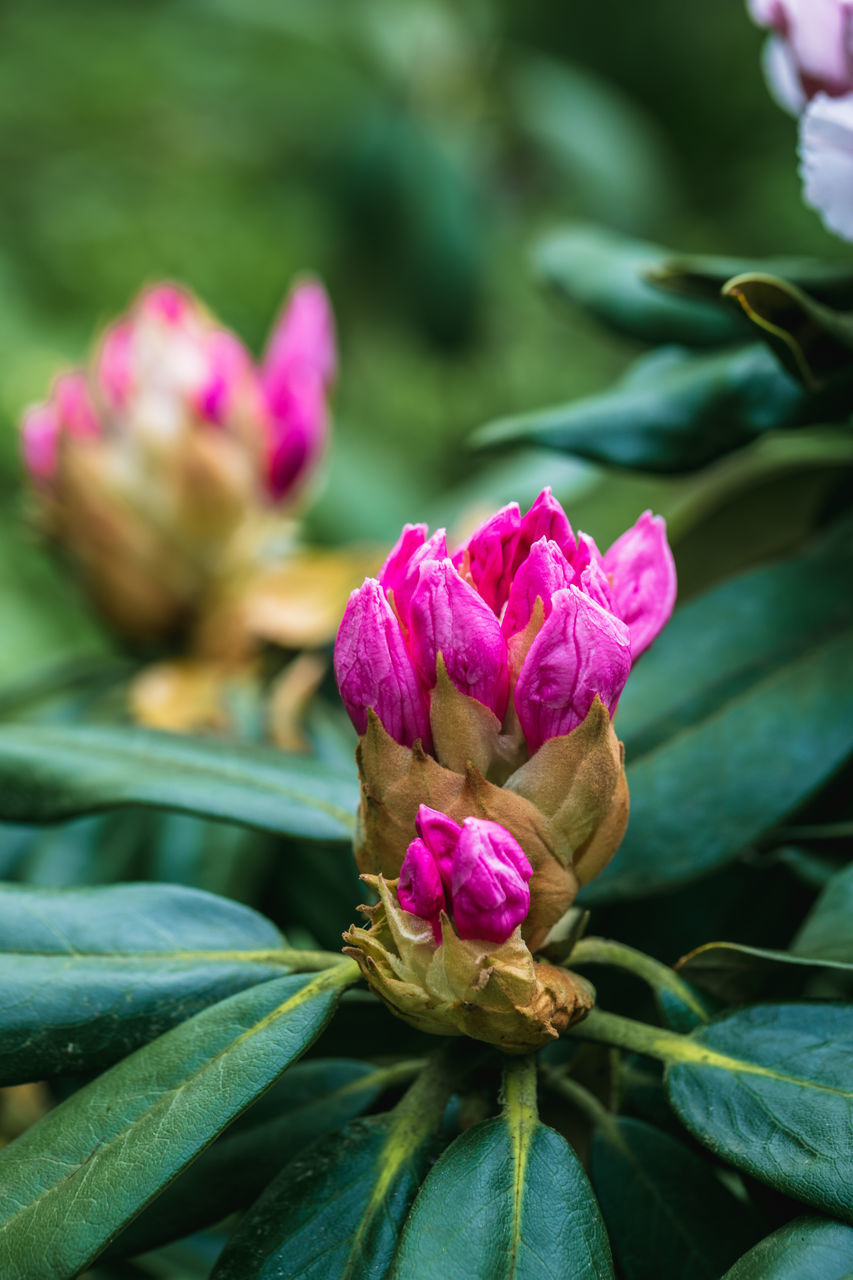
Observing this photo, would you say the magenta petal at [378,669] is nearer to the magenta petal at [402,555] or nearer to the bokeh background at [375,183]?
the magenta petal at [402,555]

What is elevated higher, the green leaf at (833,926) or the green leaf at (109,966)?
the green leaf at (109,966)

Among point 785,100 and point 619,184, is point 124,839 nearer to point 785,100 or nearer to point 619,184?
point 785,100

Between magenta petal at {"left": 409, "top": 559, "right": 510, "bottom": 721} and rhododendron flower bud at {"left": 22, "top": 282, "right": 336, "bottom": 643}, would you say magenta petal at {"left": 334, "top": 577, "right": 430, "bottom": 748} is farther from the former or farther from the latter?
rhododendron flower bud at {"left": 22, "top": 282, "right": 336, "bottom": 643}

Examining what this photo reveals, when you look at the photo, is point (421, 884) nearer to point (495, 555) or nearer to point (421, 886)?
point (421, 886)

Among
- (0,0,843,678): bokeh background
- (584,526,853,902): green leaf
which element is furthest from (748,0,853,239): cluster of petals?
(0,0,843,678): bokeh background

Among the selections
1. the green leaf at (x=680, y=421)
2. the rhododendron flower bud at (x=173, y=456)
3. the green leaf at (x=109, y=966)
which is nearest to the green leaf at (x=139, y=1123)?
the green leaf at (x=109, y=966)

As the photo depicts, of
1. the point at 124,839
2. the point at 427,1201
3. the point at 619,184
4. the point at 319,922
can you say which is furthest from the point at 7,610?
the point at 427,1201
